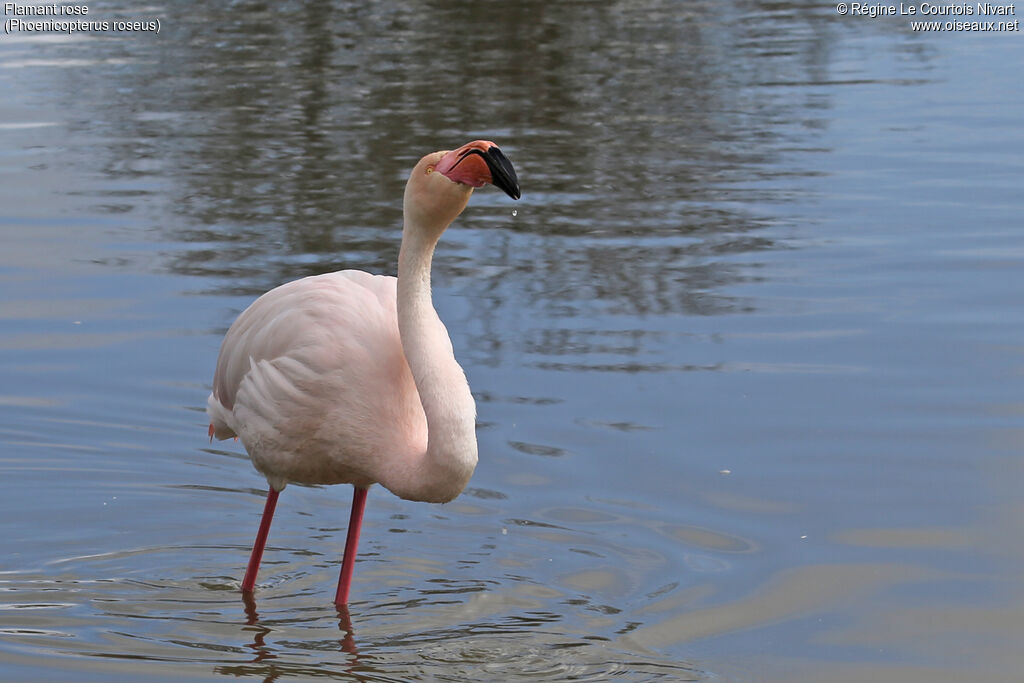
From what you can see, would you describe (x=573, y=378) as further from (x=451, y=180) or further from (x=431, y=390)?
(x=451, y=180)

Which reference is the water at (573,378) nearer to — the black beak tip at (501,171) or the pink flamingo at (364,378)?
the pink flamingo at (364,378)

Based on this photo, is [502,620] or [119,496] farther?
[119,496]

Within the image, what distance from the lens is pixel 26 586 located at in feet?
18.9

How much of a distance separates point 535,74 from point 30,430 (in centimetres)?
990

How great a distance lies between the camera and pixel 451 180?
476cm

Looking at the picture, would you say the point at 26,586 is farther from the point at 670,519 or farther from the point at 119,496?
the point at 670,519

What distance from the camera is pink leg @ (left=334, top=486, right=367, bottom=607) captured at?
5.68 metres

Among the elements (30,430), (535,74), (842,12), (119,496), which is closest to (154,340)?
(30,430)

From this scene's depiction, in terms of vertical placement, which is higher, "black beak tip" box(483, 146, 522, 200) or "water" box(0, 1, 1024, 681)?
"black beak tip" box(483, 146, 522, 200)

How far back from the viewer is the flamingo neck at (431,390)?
16.3 ft

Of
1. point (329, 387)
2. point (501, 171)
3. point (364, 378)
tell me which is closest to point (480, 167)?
point (501, 171)

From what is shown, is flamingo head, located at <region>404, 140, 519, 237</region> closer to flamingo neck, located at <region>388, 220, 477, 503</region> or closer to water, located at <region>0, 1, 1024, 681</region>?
flamingo neck, located at <region>388, 220, 477, 503</region>

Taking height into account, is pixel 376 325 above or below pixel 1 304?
above

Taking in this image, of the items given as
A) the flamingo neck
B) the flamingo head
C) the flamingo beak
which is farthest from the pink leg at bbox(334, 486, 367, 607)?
the flamingo beak
